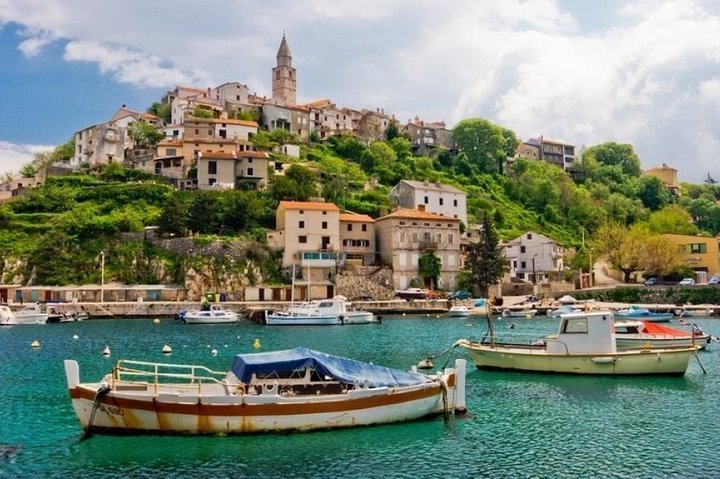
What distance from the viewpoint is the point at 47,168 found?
92.2 metres

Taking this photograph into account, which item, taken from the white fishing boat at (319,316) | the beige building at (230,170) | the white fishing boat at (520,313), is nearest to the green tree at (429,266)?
the white fishing boat at (520,313)

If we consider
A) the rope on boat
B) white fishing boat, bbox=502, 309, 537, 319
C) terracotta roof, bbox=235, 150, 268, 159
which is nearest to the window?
the rope on boat

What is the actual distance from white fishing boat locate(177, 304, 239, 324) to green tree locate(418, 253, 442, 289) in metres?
25.7

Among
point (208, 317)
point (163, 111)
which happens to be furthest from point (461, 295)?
point (163, 111)

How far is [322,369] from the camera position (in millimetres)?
19953

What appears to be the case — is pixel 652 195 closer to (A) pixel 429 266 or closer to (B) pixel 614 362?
(A) pixel 429 266

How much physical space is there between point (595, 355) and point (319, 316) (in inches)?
1312

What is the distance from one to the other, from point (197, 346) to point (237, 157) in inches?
1922

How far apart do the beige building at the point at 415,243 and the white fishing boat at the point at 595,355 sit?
46.2 metres

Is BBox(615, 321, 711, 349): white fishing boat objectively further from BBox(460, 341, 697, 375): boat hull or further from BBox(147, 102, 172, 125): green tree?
BBox(147, 102, 172, 125): green tree

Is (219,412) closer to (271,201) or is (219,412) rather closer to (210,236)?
(210,236)

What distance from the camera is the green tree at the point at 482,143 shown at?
12850 cm

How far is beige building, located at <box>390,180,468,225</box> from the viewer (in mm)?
89312

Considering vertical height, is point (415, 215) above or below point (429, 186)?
below
